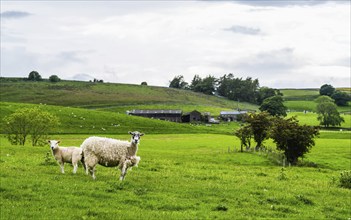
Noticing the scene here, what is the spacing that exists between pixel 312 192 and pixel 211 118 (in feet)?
525

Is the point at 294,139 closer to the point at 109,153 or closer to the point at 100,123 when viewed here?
the point at 109,153

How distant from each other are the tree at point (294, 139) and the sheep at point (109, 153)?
39.3 metres

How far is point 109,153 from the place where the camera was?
70.6 ft

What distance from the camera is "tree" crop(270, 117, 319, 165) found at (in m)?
56.3

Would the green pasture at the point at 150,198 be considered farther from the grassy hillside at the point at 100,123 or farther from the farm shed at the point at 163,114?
the farm shed at the point at 163,114

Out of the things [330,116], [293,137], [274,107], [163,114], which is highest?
[274,107]

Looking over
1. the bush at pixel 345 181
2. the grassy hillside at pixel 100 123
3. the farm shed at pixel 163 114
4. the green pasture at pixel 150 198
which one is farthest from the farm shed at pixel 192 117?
the green pasture at pixel 150 198

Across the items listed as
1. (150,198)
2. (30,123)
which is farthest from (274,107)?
(150,198)

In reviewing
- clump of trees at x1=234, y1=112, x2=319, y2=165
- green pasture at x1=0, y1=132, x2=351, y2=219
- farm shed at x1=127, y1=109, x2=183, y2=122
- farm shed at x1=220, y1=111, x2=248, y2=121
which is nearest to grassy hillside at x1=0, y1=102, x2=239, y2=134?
farm shed at x1=127, y1=109, x2=183, y2=122

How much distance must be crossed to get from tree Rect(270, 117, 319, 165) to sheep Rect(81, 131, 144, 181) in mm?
39308

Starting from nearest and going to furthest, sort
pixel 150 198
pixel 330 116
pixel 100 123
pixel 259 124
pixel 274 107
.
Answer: pixel 150 198 < pixel 259 124 < pixel 100 123 < pixel 330 116 < pixel 274 107

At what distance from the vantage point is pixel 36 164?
92.7 ft

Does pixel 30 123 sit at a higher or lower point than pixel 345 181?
higher

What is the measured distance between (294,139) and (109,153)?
134 feet
